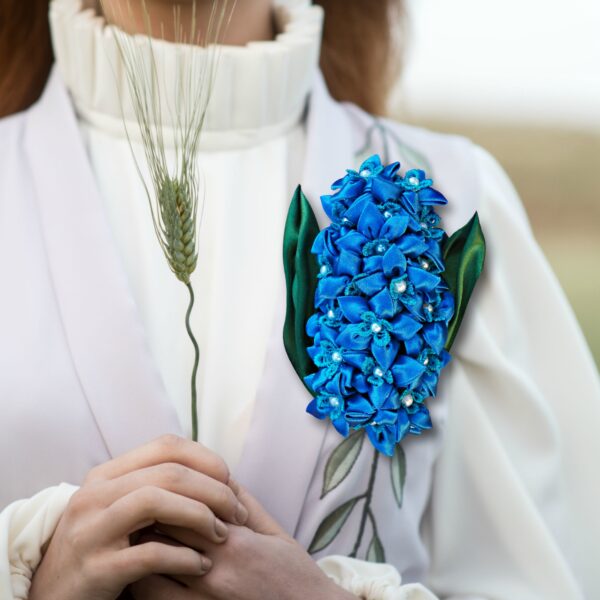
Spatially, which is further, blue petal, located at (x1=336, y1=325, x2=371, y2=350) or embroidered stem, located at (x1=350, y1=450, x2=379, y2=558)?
embroidered stem, located at (x1=350, y1=450, x2=379, y2=558)

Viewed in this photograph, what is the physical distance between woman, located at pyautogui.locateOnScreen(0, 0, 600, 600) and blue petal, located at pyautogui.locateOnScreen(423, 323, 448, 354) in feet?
0.40

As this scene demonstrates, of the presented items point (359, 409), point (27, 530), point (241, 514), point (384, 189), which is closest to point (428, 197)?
point (384, 189)

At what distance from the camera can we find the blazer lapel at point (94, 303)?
35.2 inches

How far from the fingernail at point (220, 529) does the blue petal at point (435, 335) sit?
19cm

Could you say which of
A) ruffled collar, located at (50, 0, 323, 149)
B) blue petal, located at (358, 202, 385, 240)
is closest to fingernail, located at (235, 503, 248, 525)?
blue petal, located at (358, 202, 385, 240)

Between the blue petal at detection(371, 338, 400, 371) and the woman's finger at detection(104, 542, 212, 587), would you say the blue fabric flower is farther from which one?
the woman's finger at detection(104, 542, 212, 587)

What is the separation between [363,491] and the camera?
3.13 feet

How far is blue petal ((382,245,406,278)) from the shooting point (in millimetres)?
782

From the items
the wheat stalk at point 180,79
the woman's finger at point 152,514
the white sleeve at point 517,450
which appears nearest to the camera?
the woman's finger at point 152,514

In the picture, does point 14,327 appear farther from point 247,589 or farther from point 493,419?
point 493,419

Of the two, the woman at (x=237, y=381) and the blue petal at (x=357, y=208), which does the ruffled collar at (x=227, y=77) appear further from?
the blue petal at (x=357, y=208)

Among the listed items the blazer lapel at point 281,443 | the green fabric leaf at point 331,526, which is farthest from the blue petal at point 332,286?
the green fabric leaf at point 331,526

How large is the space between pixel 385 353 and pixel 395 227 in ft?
0.28

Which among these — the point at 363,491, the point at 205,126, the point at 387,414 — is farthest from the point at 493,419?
the point at 205,126
